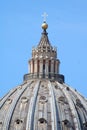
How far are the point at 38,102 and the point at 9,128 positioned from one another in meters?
6.42

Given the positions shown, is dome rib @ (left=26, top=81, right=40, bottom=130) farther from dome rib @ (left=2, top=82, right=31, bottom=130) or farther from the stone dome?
dome rib @ (left=2, top=82, right=31, bottom=130)

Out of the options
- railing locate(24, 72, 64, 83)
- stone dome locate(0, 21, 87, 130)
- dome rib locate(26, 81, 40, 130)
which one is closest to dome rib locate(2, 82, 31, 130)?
stone dome locate(0, 21, 87, 130)

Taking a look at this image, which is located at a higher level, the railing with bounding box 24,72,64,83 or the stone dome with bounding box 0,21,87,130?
the railing with bounding box 24,72,64,83

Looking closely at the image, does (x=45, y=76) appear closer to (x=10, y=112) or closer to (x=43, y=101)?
(x=43, y=101)

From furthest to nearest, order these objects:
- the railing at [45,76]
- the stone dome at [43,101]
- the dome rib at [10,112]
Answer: the railing at [45,76] < the dome rib at [10,112] < the stone dome at [43,101]

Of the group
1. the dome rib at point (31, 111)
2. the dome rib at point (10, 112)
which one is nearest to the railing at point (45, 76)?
the dome rib at point (31, 111)

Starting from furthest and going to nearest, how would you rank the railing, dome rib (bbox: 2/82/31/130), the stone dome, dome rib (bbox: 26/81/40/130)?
the railing → dome rib (bbox: 2/82/31/130) → the stone dome → dome rib (bbox: 26/81/40/130)

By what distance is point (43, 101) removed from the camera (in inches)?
6201

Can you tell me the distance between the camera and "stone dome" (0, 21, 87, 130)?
506 feet

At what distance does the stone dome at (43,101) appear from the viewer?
15412 cm

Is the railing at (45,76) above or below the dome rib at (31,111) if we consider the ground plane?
above

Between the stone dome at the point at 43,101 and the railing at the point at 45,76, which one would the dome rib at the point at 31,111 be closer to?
the stone dome at the point at 43,101

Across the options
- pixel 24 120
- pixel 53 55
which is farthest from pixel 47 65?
pixel 24 120

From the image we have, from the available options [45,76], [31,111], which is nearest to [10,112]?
[31,111]
